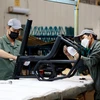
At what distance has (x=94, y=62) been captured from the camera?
2701 mm

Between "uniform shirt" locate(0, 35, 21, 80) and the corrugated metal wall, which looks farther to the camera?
the corrugated metal wall

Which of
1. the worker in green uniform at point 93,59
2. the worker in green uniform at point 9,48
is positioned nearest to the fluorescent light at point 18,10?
the worker in green uniform at point 9,48

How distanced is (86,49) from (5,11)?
148 inches

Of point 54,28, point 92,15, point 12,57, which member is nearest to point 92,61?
point 12,57

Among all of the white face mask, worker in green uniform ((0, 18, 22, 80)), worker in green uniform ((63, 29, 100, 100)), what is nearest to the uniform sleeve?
worker in green uniform ((63, 29, 100, 100))

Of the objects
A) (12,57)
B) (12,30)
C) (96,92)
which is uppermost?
(12,30)

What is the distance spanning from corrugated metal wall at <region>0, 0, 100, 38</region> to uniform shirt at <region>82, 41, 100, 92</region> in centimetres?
370

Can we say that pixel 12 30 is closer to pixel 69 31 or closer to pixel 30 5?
pixel 30 5

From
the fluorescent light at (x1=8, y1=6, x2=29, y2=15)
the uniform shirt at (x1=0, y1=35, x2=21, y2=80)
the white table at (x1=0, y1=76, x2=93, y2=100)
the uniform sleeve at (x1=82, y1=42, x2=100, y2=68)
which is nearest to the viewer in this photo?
the white table at (x1=0, y1=76, x2=93, y2=100)

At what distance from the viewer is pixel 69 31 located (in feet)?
26.1

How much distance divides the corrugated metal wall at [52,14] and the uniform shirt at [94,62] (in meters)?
3.70

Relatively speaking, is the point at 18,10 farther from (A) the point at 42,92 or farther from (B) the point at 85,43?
(A) the point at 42,92

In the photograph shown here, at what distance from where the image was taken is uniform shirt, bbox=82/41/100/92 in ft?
8.86

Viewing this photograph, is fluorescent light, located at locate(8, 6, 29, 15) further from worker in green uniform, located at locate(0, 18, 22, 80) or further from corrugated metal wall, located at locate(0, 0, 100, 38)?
worker in green uniform, located at locate(0, 18, 22, 80)
